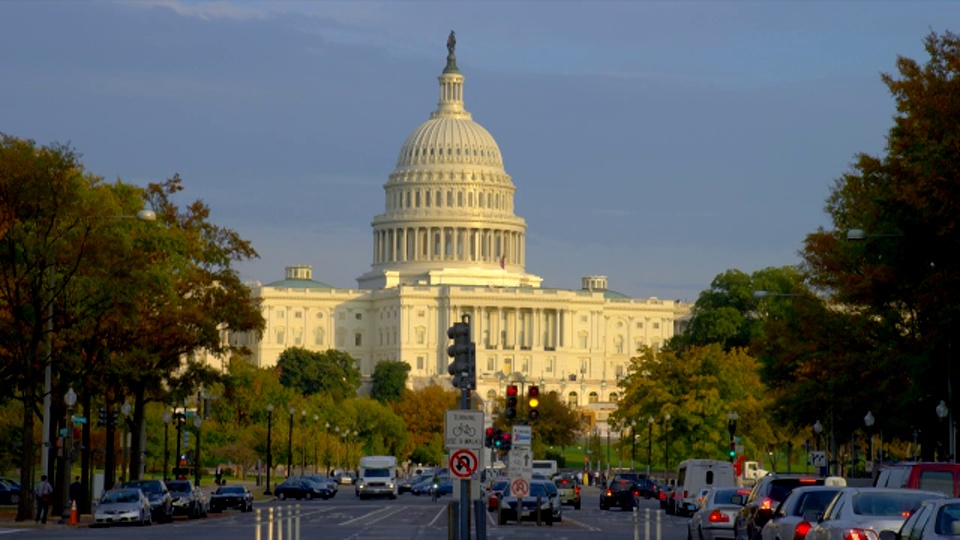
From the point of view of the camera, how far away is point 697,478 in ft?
236

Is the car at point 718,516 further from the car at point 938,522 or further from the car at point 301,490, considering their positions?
the car at point 301,490

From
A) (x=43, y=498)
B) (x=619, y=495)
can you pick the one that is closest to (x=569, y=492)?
(x=619, y=495)

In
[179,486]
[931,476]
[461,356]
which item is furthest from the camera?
[179,486]

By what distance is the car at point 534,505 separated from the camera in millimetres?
62906

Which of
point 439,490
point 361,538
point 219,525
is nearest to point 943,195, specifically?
point 361,538

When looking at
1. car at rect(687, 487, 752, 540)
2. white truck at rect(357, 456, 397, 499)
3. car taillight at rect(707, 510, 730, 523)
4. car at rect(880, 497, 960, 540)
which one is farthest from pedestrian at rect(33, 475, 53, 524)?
white truck at rect(357, 456, 397, 499)

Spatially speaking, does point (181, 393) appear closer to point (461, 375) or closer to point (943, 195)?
point (943, 195)

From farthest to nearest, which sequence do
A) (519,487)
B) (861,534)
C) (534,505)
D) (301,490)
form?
1. (301,490)
2. (534,505)
3. (519,487)
4. (861,534)

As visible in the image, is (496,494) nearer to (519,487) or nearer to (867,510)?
(519,487)

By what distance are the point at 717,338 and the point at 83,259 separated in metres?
90.8

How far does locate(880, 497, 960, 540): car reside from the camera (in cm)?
2209

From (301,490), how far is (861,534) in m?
75.9

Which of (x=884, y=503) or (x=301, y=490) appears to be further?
(x=301, y=490)

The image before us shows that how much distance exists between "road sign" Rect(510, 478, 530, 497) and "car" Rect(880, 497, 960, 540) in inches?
1382
